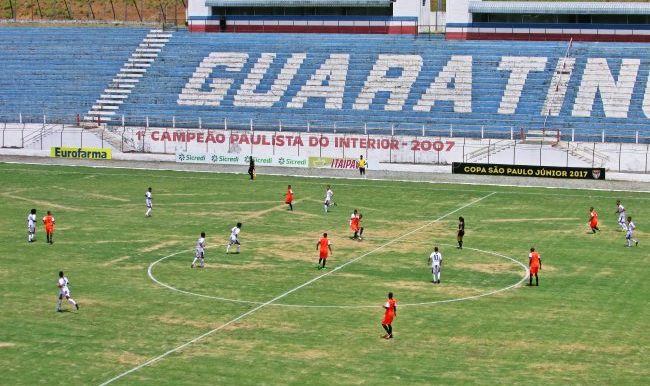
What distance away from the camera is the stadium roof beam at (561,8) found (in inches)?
4028

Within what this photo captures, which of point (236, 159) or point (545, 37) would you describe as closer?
point (236, 159)

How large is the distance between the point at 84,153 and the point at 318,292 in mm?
53096

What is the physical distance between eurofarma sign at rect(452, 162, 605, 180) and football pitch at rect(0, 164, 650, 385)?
5.70 meters

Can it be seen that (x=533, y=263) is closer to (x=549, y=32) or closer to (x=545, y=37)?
(x=545, y=37)

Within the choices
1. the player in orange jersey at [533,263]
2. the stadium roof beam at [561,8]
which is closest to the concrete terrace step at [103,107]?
the stadium roof beam at [561,8]

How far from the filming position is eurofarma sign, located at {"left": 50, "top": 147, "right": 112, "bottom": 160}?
312 feet

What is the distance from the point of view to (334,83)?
10194 cm

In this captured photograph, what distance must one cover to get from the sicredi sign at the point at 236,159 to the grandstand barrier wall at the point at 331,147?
4.0 inches

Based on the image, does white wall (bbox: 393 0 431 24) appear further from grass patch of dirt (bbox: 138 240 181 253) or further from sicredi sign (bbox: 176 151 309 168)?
grass patch of dirt (bbox: 138 240 181 253)

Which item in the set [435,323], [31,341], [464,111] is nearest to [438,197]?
[464,111]

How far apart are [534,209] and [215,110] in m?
39.3

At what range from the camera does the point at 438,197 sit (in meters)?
75.1

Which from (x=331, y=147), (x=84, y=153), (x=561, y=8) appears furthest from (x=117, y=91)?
(x=561, y=8)

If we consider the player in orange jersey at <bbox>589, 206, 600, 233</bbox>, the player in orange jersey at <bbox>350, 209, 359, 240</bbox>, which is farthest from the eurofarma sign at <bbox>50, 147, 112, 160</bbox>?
Result: the player in orange jersey at <bbox>589, 206, 600, 233</bbox>
